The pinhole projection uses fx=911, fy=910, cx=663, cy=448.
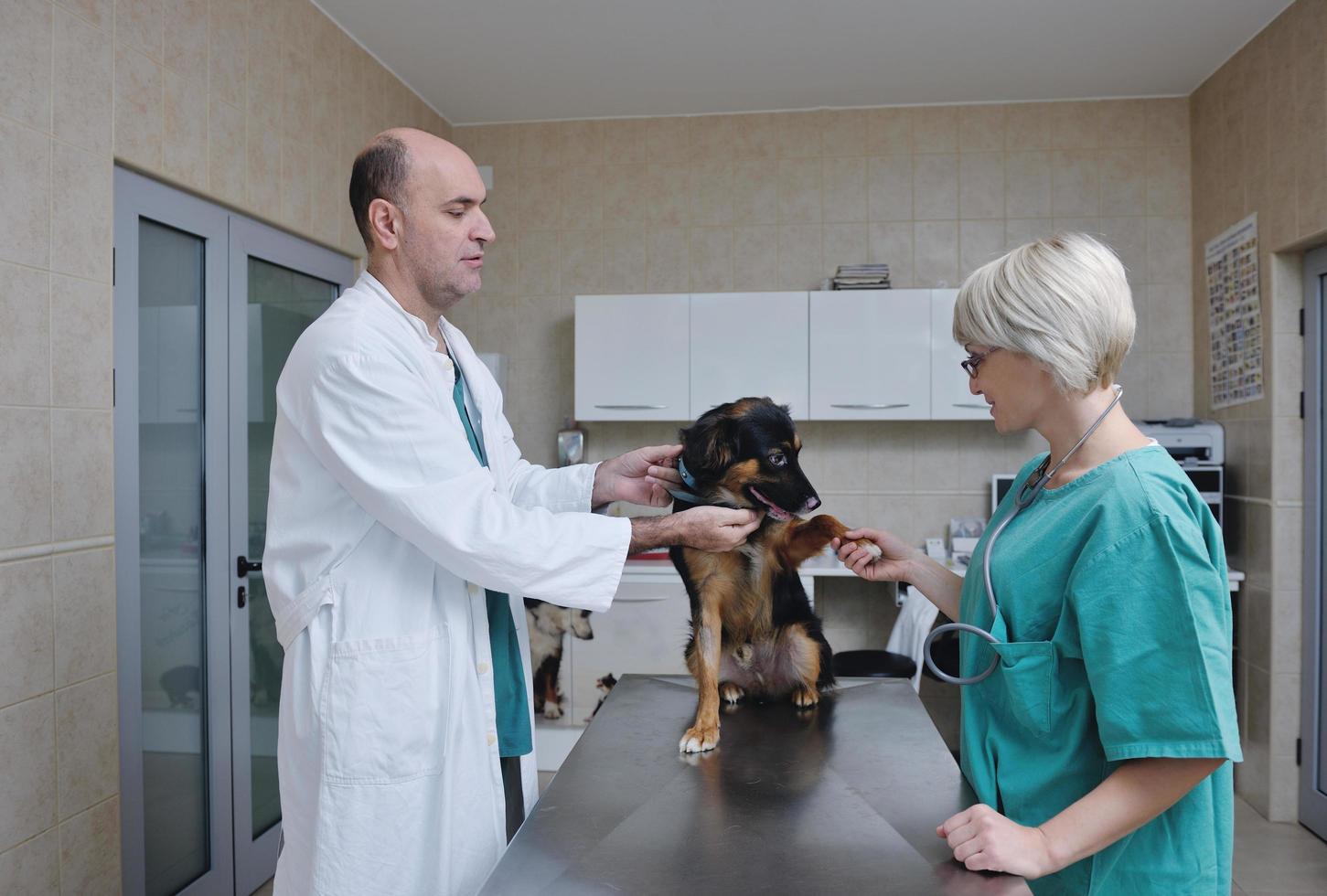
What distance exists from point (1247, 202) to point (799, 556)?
3443 mm

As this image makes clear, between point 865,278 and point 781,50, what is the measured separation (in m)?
1.11

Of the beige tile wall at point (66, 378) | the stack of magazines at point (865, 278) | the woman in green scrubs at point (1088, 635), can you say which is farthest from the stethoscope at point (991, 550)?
the stack of magazines at point (865, 278)

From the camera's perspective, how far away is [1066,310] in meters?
1.20

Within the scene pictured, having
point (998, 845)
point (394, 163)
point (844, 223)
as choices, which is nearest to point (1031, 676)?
point (998, 845)

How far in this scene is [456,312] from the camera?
196 inches

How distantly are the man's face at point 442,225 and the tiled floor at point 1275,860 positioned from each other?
269cm

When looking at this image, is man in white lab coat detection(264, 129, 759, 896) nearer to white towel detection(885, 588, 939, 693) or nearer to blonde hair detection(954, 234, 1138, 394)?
blonde hair detection(954, 234, 1138, 394)

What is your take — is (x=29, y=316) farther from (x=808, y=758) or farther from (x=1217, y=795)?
(x=1217, y=795)

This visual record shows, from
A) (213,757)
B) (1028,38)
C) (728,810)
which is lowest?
(213,757)

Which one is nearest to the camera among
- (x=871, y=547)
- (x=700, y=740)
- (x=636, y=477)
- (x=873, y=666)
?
(x=700, y=740)

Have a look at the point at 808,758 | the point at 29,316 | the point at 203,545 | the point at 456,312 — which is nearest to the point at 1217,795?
the point at 808,758

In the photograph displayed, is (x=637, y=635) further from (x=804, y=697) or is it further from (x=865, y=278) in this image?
(x=804, y=697)

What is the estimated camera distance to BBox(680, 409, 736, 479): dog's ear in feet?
5.52

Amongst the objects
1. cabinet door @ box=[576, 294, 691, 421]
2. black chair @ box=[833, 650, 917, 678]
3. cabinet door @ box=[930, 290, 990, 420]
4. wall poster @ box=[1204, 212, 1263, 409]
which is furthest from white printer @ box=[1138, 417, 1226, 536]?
cabinet door @ box=[576, 294, 691, 421]
